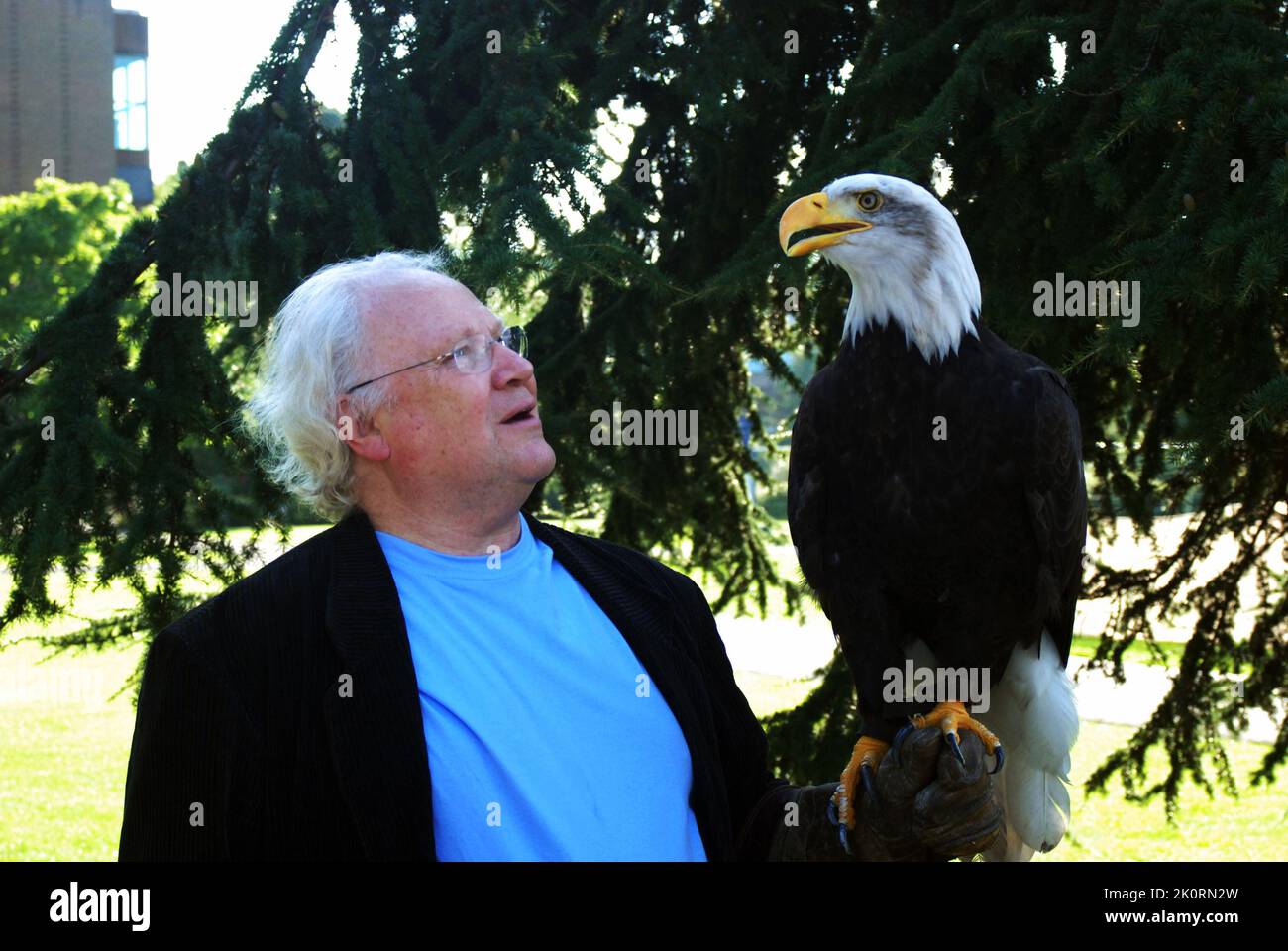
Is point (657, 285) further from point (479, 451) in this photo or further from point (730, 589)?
point (730, 589)

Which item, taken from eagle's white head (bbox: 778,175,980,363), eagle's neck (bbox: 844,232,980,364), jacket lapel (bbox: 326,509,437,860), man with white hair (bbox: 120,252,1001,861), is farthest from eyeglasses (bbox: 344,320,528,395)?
eagle's neck (bbox: 844,232,980,364)

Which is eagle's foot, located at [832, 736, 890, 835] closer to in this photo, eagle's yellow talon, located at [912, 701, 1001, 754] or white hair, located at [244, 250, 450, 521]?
eagle's yellow talon, located at [912, 701, 1001, 754]

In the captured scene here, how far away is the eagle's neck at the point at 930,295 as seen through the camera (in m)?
2.57

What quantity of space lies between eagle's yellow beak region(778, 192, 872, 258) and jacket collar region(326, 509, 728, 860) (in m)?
0.77

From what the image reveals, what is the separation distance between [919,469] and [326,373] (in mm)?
1139

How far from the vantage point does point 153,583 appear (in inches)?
123

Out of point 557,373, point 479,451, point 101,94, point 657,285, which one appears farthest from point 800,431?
point 101,94

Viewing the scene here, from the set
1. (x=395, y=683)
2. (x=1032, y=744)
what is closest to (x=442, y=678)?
(x=395, y=683)

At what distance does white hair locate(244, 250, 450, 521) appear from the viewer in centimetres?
218

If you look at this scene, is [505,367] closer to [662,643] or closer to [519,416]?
[519,416]

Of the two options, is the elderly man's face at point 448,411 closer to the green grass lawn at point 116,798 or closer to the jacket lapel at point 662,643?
the jacket lapel at point 662,643

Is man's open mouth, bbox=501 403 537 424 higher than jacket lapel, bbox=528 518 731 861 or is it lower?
higher

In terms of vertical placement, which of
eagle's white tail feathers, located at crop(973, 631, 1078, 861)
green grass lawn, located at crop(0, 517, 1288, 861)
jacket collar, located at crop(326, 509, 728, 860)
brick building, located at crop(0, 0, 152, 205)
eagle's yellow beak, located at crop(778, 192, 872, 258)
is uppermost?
brick building, located at crop(0, 0, 152, 205)

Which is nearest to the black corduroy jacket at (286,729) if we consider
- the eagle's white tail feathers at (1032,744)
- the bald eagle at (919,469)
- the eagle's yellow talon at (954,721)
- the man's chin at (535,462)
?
the man's chin at (535,462)
